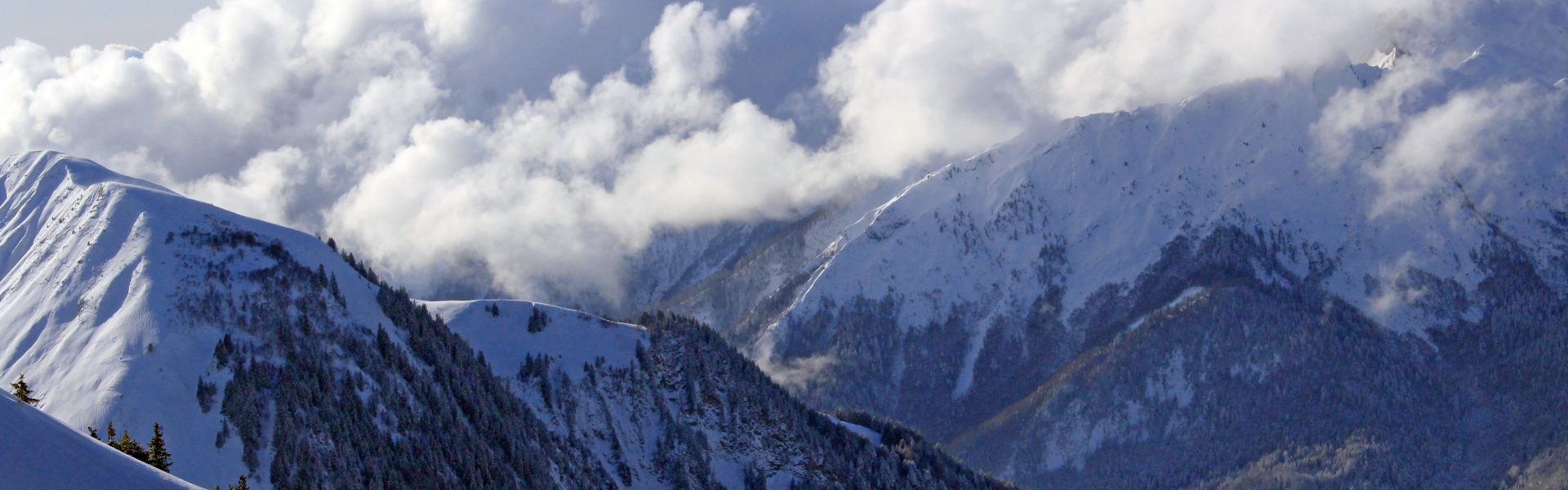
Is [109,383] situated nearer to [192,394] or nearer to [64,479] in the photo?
[192,394]

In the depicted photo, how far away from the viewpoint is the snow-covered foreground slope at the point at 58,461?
114m

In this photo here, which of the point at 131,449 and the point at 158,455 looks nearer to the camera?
the point at 131,449

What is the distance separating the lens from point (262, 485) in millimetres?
190375

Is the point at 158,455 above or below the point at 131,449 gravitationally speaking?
above

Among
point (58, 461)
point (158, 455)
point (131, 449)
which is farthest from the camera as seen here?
point (158, 455)

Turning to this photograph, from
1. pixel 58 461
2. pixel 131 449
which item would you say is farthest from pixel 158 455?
pixel 58 461

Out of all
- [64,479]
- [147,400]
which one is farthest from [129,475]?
[147,400]

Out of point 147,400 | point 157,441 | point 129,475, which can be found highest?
point 147,400

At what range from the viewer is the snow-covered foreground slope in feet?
374

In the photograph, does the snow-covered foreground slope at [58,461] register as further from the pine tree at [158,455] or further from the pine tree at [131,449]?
the pine tree at [158,455]

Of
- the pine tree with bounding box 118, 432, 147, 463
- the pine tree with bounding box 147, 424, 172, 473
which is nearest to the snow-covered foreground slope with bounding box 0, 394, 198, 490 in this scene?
the pine tree with bounding box 118, 432, 147, 463

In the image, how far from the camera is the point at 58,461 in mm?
115875

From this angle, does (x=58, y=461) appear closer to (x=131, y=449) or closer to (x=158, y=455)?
(x=131, y=449)

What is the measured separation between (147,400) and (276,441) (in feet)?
47.0
